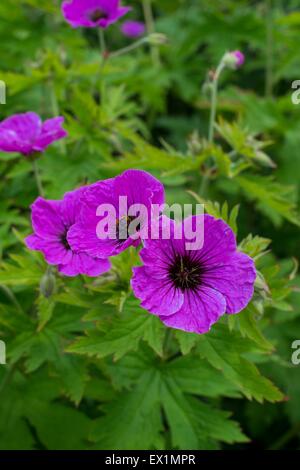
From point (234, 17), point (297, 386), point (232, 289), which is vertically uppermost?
point (234, 17)

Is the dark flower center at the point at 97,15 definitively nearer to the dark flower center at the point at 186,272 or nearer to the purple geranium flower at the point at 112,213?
the purple geranium flower at the point at 112,213

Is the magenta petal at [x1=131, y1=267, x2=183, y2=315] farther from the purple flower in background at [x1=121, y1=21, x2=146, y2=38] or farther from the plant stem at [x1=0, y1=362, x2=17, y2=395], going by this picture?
the purple flower in background at [x1=121, y1=21, x2=146, y2=38]

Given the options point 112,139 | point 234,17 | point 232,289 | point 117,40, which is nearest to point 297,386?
point 112,139

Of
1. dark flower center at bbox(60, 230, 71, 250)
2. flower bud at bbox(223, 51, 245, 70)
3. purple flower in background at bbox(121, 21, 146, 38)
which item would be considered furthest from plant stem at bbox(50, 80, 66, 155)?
purple flower in background at bbox(121, 21, 146, 38)

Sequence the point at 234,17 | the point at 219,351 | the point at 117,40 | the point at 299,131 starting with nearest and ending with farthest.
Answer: the point at 219,351, the point at 299,131, the point at 234,17, the point at 117,40

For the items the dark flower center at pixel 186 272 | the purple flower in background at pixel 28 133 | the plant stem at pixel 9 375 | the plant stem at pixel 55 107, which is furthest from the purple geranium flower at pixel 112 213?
the plant stem at pixel 55 107
